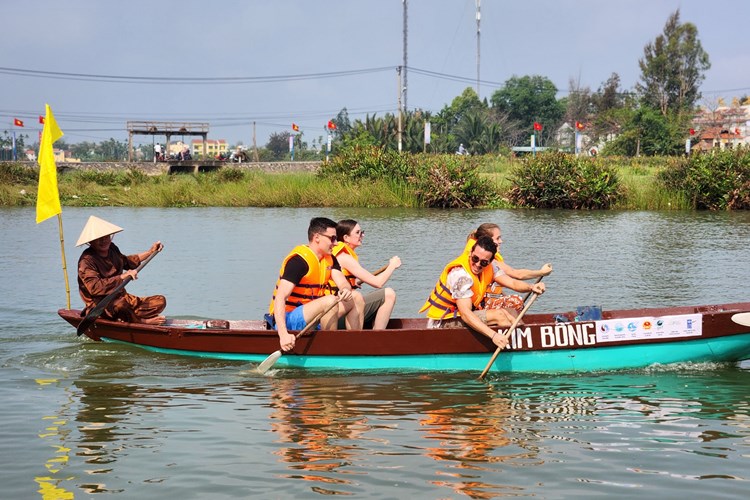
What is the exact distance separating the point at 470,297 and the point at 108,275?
159 inches

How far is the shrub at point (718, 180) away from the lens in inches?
1275

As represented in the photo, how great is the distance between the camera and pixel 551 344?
933cm

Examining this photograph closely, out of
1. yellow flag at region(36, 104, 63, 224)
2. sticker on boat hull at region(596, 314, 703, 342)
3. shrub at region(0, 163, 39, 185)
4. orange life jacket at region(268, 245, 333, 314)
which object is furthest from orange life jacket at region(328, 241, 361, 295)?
shrub at region(0, 163, 39, 185)

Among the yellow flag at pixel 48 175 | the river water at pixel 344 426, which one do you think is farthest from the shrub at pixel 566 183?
the yellow flag at pixel 48 175

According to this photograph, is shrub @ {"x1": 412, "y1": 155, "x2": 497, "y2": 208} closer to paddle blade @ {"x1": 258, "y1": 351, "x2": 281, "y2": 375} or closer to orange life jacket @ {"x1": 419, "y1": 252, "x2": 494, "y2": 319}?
orange life jacket @ {"x1": 419, "y1": 252, "x2": 494, "y2": 319}

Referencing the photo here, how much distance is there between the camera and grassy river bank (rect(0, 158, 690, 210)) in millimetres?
34125

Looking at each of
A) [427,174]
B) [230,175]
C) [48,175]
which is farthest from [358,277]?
[230,175]

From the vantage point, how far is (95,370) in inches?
408

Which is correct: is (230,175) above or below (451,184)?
above

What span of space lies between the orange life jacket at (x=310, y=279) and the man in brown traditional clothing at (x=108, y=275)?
5.98ft

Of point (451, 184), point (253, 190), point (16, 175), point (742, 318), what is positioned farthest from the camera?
point (16, 175)

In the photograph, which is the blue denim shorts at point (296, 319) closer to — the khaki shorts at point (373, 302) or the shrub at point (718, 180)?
the khaki shorts at point (373, 302)

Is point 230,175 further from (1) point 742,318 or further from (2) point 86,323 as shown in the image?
(1) point 742,318

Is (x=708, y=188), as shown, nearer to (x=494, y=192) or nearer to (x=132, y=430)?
(x=494, y=192)
